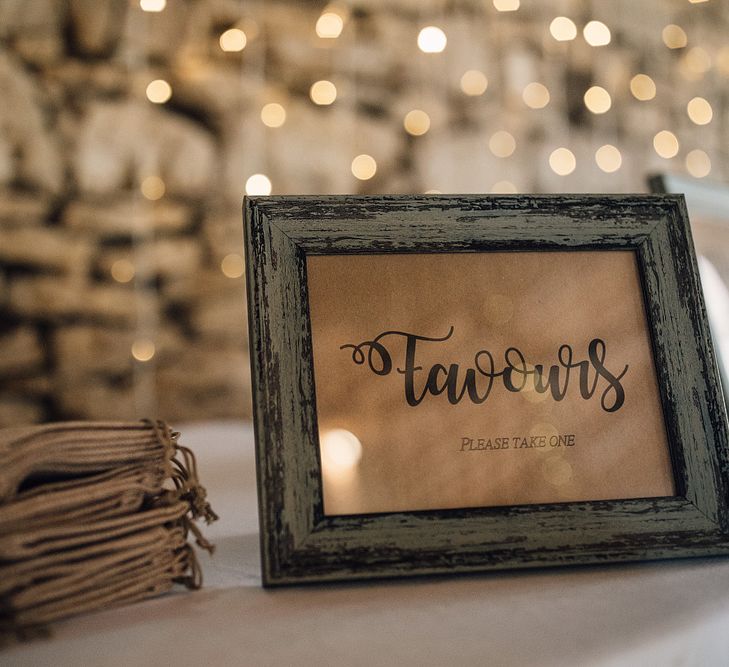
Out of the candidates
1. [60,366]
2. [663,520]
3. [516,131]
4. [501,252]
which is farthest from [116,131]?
[663,520]

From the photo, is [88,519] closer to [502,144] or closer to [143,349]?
[143,349]

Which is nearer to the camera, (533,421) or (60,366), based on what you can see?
(533,421)

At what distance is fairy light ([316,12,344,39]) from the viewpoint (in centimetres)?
168

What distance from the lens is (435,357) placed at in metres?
0.63

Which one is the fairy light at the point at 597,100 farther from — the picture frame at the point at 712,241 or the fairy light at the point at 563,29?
the picture frame at the point at 712,241

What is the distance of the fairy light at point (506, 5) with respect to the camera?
5.96 ft

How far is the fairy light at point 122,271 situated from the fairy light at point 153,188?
6.3 inches

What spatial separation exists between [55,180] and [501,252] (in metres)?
1.20

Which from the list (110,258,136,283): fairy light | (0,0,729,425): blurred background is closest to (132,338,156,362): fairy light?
(0,0,729,425): blurred background

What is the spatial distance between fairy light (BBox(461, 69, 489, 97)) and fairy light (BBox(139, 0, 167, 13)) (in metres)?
0.76

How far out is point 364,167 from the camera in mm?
1691

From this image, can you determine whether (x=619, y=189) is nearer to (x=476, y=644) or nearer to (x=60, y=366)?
(x=60, y=366)

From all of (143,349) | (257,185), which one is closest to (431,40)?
(257,185)

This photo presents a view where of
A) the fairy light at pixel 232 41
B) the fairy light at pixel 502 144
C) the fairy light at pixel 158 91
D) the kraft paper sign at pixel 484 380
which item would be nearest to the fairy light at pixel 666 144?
the fairy light at pixel 502 144
